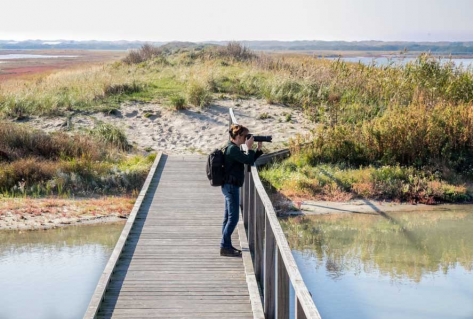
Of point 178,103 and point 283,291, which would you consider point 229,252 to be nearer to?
point 283,291

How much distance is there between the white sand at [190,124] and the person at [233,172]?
9636mm

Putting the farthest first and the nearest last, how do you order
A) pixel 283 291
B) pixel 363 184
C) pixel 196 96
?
1. pixel 196 96
2. pixel 363 184
3. pixel 283 291

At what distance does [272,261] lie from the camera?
732cm

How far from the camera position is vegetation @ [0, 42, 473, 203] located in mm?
17031

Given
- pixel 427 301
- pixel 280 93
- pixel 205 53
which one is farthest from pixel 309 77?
pixel 427 301

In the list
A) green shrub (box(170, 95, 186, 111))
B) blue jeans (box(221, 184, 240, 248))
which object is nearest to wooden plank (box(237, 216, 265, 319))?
blue jeans (box(221, 184, 240, 248))

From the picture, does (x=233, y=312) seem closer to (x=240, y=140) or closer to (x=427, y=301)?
(x=240, y=140)

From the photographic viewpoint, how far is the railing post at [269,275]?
7297 millimetres

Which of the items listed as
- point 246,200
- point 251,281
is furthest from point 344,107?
point 251,281

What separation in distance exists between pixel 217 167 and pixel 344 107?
13.3m

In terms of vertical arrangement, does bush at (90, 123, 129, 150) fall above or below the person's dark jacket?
below

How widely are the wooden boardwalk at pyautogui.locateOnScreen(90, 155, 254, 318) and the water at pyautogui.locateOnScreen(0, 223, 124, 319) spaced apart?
107 cm

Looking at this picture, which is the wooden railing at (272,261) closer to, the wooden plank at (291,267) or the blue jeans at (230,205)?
the wooden plank at (291,267)

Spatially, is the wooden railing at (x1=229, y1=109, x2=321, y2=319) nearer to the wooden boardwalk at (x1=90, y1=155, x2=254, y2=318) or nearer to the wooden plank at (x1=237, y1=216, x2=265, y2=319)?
the wooden plank at (x1=237, y1=216, x2=265, y2=319)
